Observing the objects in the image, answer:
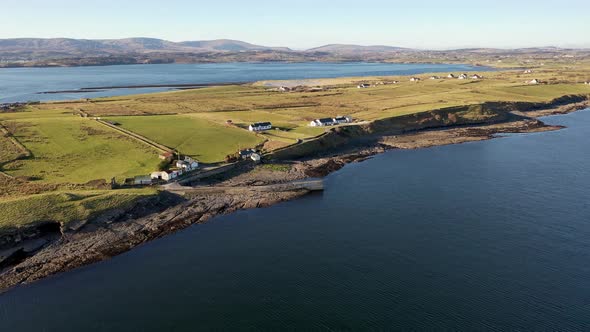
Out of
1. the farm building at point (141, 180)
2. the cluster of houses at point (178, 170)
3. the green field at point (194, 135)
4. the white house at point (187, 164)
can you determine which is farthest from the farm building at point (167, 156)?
the farm building at point (141, 180)

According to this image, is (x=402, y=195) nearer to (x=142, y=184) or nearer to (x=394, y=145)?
(x=394, y=145)

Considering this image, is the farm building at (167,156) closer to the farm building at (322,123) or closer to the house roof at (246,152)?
the house roof at (246,152)

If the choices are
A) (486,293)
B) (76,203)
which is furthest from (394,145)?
(76,203)

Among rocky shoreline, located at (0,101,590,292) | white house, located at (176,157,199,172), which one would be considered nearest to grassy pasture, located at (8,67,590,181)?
white house, located at (176,157,199,172)

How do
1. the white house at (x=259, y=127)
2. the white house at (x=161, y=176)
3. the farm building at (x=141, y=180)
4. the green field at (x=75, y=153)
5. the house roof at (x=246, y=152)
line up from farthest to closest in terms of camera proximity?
the white house at (x=259, y=127) < the house roof at (x=246, y=152) < the green field at (x=75, y=153) < the white house at (x=161, y=176) < the farm building at (x=141, y=180)

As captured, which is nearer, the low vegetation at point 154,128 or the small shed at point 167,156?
the low vegetation at point 154,128

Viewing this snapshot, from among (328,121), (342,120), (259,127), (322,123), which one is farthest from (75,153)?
(342,120)
